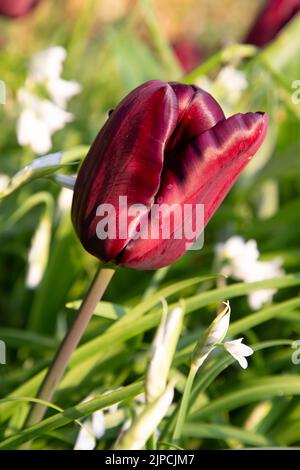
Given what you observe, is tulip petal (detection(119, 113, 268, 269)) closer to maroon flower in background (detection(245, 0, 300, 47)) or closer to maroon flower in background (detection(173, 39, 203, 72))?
maroon flower in background (detection(245, 0, 300, 47))

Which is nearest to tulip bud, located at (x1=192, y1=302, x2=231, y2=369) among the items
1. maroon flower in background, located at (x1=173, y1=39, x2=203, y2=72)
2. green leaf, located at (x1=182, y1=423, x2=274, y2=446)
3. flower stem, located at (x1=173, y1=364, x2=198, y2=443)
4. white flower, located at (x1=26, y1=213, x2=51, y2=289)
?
flower stem, located at (x1=173, y1=364, x2=198, y2=443)

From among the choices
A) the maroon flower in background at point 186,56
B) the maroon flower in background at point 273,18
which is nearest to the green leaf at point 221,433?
the maroon flower in background at point 273,18

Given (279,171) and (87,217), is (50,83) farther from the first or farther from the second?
(87,217)

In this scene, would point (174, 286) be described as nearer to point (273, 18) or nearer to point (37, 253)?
point (37, 253)

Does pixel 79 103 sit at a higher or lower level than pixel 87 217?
higher

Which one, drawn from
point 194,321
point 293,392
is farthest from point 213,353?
point 194,321

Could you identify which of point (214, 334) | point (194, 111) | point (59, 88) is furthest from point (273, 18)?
point (214, 334)

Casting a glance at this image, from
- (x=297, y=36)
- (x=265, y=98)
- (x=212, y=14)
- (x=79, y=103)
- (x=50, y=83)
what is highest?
(x=212, y=14)
